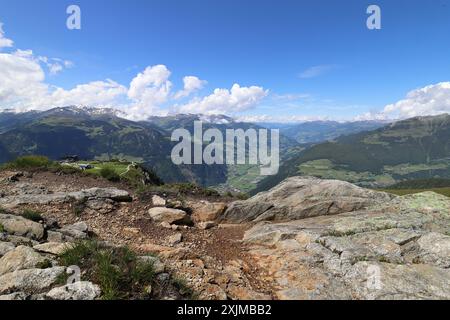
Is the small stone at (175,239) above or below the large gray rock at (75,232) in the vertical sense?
below

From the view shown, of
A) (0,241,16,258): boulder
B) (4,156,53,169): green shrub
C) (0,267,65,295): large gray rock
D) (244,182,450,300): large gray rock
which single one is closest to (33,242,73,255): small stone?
(0,241,16,258): boulder

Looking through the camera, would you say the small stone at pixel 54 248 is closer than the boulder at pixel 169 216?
Yes

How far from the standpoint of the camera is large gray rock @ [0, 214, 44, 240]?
13.6 m

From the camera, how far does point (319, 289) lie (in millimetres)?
11594

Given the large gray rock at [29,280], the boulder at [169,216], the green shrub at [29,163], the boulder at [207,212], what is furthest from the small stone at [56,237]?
the green shrub at [29,163]

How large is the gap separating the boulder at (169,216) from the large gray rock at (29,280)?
35.0 ft

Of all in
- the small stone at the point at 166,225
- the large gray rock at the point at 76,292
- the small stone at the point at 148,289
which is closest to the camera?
the large gray rock at the point at 76,292

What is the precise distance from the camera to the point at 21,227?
546 inches

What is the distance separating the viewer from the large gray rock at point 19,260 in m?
9.84

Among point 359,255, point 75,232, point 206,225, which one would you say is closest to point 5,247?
point 75,232

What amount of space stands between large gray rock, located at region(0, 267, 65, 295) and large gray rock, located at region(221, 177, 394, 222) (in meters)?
14.5

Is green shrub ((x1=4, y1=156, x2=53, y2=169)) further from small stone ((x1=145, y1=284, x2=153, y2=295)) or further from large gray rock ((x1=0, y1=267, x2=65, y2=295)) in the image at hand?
small stone ((x1=145, y1=284, x2=153, y2=295))

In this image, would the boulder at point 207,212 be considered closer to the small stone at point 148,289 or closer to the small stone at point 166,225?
the small stone at point 166,225

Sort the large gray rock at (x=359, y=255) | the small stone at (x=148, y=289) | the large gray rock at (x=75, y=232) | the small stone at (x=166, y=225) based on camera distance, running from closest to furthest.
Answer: the small stone at (x=148, y=289), the large gray rock at (x=359, y=255), the large gray rock at (x=75, y=232), the small stone at (x=166, y=225)
